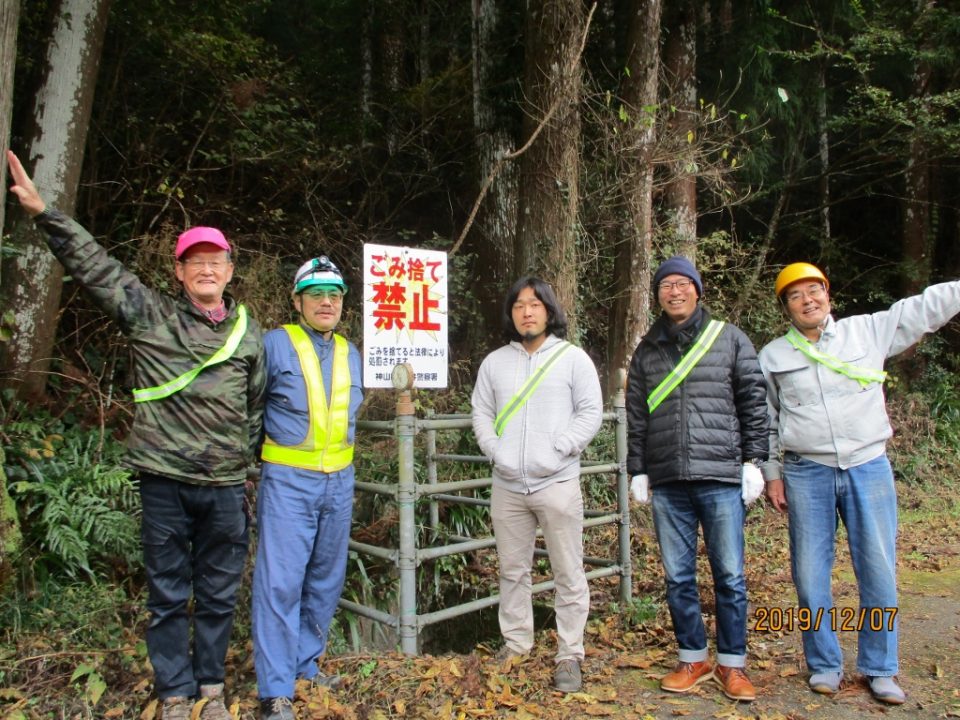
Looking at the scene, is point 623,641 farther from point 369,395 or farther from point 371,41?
point 371,41

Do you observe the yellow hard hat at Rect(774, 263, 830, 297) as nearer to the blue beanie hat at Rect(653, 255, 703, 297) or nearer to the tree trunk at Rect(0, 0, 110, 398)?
the blue beanie hat at Rect(653, 255, 703, 297)

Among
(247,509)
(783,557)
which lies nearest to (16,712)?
(247,509)

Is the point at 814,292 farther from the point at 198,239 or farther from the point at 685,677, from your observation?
the point at 198,239

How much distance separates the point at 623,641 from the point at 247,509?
93.2 inches

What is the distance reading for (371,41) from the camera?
11.9m

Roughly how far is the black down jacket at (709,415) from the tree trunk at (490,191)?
387cm

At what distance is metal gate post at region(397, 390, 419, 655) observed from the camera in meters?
3.79

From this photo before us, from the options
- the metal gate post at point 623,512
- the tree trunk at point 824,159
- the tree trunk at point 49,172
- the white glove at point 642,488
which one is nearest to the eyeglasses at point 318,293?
the white glove at point 642,488

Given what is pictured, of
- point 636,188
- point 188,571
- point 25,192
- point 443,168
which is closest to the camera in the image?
point 25,192

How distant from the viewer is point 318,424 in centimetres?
331

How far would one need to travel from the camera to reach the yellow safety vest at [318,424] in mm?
3273

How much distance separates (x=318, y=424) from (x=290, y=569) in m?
0.64

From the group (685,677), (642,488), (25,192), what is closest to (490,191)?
(642,488)
